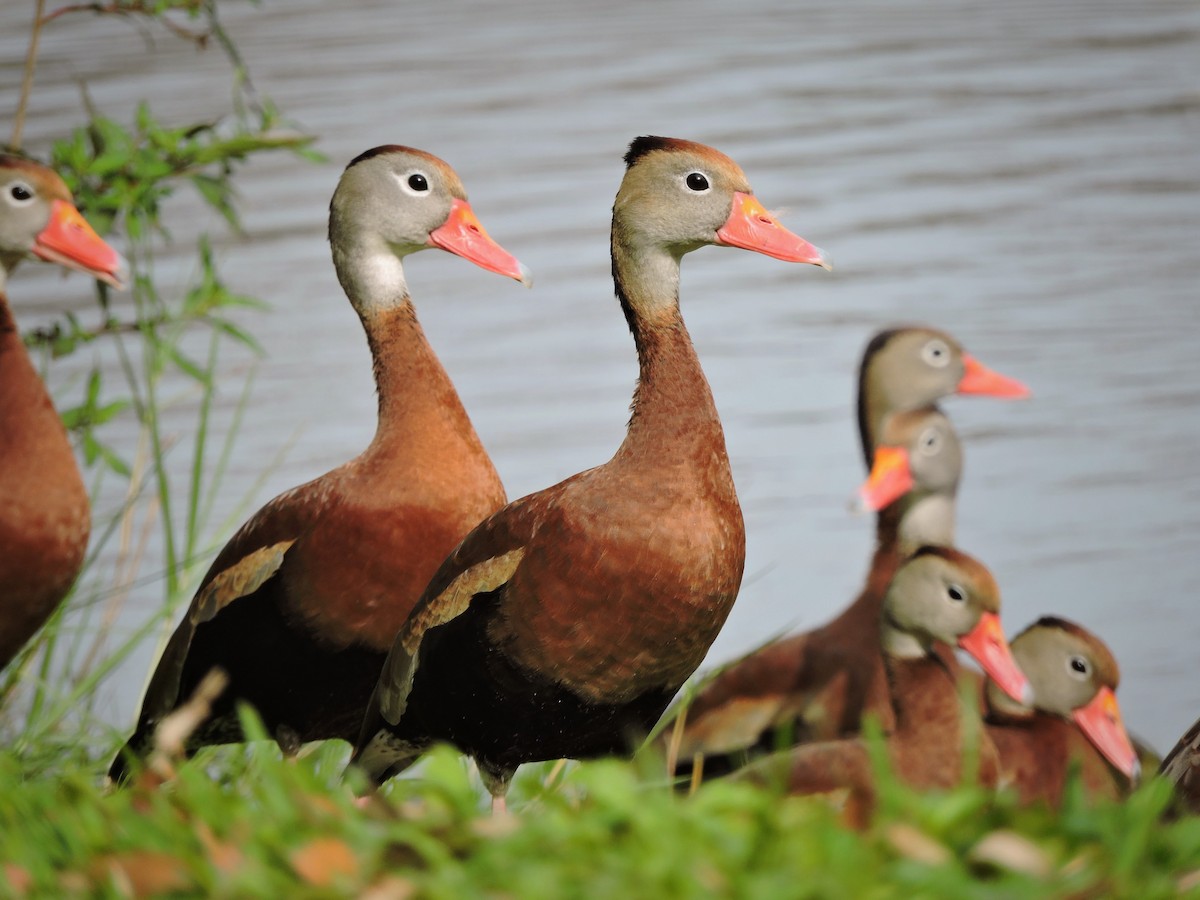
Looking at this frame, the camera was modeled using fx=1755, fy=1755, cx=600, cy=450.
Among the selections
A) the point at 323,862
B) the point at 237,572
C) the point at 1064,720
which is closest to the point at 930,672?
the point at 1064,720

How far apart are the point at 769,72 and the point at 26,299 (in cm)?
332

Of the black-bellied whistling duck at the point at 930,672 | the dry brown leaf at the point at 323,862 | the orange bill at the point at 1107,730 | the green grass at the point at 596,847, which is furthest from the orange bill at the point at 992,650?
the dry brown leaf at the point at 323,862

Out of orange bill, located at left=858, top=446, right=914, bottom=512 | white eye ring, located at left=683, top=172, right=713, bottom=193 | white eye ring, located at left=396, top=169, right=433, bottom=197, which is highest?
white eye ring, located at left=683, top=172, right=713, bottom=193

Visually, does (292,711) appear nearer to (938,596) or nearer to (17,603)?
(17,603)

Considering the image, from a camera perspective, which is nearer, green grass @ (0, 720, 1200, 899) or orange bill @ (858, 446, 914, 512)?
green grass @ (0, 720, 1200, 899)

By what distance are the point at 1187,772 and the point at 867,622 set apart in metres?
1.73

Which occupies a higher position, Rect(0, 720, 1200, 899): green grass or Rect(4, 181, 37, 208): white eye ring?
Rect(4, 181, 37, 208): white eye ring

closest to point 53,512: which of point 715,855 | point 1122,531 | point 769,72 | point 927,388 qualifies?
point 715,855

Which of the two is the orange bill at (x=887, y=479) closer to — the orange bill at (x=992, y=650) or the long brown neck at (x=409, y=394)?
the orange bill at (x=992, y=650)

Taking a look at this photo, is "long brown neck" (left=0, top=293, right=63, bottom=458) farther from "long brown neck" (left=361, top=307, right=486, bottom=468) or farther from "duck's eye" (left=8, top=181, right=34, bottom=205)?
"long brown neck" (left=361, top=307, right=486, bottom=468)

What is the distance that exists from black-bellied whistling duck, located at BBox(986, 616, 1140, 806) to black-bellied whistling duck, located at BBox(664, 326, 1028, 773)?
0.94 ft

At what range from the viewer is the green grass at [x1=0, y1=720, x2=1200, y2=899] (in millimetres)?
1464

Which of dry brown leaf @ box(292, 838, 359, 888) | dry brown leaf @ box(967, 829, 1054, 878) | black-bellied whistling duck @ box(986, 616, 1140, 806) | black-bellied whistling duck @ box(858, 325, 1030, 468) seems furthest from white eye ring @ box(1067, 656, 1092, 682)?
dry brown leaf @ box(292, 838, 359, 888)

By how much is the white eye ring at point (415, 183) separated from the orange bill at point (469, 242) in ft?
0.16
